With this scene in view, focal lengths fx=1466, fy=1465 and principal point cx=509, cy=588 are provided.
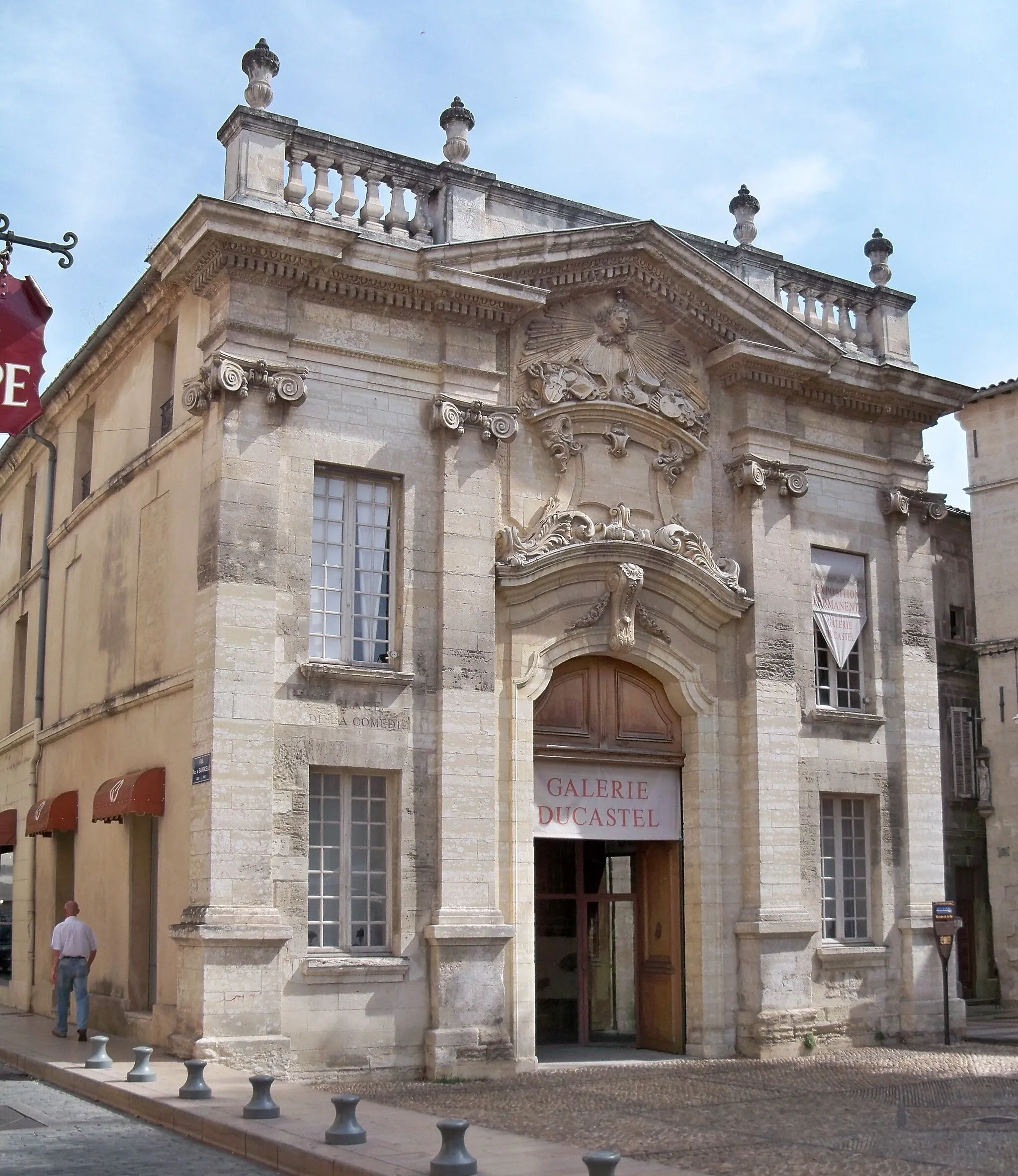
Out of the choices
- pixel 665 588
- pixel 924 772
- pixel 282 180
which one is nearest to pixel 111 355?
pixel 282 180

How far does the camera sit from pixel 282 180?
14844mm

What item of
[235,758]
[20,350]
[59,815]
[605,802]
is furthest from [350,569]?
[59,815]

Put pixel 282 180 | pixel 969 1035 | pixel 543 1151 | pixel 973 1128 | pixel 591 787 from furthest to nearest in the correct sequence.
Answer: pixel 969 1035
pixel 591 787
pixel 282 180
pixel 973 1128
pixel 543 1151

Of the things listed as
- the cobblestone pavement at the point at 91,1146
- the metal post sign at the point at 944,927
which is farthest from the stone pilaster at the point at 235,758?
the metal post sign at the point at 944,927

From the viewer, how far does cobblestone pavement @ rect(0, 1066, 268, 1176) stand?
9000mm

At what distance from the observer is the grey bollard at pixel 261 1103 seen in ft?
33.4

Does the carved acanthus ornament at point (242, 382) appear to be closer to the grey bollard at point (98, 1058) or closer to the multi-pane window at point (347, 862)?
the multi-pane window at point (347, 862)

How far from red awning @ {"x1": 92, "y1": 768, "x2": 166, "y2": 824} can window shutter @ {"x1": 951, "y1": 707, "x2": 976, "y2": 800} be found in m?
14.4

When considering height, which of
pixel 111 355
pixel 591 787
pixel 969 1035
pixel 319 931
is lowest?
pixel 969 1035

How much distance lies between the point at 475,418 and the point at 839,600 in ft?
18.1

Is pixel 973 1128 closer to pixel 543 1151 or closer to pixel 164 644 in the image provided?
pixel 543 1151

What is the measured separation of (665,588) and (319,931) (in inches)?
214

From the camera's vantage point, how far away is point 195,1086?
36.0 ft

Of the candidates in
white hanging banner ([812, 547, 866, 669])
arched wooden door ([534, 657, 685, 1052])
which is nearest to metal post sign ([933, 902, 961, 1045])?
white hanging banner ([812, 547, 866, 669])
